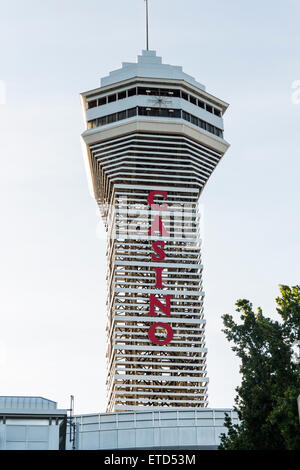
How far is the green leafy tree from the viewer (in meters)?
47.4

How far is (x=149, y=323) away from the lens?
136 metres

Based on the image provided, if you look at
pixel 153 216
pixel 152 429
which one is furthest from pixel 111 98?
pixel 152 429

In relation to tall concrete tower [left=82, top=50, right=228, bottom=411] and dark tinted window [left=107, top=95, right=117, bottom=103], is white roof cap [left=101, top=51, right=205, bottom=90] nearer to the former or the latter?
tall concrete tower [left=82, top=50, right=228, bottom=411]

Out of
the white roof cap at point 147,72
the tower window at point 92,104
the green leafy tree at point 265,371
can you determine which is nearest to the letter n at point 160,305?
the tower window at point 92,104

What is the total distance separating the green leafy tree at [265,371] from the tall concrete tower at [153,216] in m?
76.6

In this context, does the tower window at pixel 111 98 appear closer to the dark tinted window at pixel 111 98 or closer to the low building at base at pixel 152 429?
the dark tinted window at pixel 111 98

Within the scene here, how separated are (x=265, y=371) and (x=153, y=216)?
94.2m

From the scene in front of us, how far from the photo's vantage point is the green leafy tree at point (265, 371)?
155 feet

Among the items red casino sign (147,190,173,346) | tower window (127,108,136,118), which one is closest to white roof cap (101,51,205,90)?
tower window (127,108,136,118)

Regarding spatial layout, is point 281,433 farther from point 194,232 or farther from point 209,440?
point 194,232

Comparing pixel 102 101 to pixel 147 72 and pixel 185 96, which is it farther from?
pixel 185 96

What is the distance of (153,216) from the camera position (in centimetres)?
14338

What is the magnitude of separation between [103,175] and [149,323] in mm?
30271

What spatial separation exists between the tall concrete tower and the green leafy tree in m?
76.6
